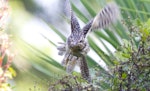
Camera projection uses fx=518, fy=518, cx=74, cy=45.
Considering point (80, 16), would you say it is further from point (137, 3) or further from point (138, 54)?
point (138, 54)

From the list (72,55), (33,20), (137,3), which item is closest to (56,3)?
(33,20)

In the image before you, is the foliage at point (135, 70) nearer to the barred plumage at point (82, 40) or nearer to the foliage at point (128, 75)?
the foliage at point (128, 75)

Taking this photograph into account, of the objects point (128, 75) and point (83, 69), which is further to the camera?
point (83, 69)

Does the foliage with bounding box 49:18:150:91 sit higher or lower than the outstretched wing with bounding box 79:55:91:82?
higher

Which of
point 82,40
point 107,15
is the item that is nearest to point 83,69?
point 82,40

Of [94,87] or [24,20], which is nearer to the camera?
[94,87]

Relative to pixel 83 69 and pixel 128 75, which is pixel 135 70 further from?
pixel 83 69

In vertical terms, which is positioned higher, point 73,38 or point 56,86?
point 73,38

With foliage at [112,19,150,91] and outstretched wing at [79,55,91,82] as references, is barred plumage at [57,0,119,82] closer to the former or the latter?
outstretched wing at [79,55,91,82]

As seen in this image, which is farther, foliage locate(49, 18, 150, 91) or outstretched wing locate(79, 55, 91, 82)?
outstretched wing locate(79, 55, 91, 82)

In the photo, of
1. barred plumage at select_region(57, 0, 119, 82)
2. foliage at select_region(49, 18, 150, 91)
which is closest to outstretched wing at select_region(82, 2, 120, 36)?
barred plumage at select_region(57, 0, 119, 82)

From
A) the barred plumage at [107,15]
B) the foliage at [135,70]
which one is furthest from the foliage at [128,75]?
the barred plumage at [107,15]
